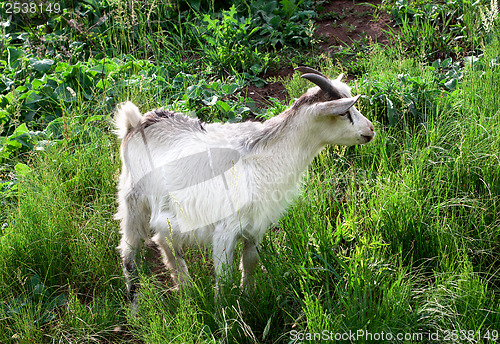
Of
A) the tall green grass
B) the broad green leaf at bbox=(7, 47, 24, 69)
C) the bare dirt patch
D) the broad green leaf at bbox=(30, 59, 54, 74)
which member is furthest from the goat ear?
the broad green leaf at bbox=(7, 47, 24, 69)

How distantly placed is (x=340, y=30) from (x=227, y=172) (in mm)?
3483

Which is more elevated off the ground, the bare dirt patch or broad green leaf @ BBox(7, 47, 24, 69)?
the bare dirt patch

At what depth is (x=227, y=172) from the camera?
3.04m

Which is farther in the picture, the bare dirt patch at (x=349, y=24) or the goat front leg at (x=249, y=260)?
the bare dirt patch at (x=349, y=24)

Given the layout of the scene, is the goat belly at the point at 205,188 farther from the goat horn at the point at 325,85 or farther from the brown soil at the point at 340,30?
the brown soil at the point at 340,30

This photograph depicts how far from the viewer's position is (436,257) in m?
2.95

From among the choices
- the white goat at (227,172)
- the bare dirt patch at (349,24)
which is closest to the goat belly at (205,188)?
the white goat at (227,172)

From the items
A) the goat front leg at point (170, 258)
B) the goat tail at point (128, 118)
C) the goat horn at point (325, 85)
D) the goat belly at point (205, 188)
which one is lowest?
the goat front leg at point (170, 258)

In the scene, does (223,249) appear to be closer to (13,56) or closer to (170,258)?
(170,258)

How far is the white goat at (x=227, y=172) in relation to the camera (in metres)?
2.94

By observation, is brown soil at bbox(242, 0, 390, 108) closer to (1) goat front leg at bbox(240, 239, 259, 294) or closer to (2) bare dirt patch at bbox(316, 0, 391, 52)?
(2) bare dirt patch at bbox(316, 0, 391, 52)

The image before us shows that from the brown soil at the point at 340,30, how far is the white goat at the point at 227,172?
74.8 inches

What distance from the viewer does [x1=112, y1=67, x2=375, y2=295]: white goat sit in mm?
2938

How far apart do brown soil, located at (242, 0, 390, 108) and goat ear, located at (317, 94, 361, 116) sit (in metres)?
2.19
